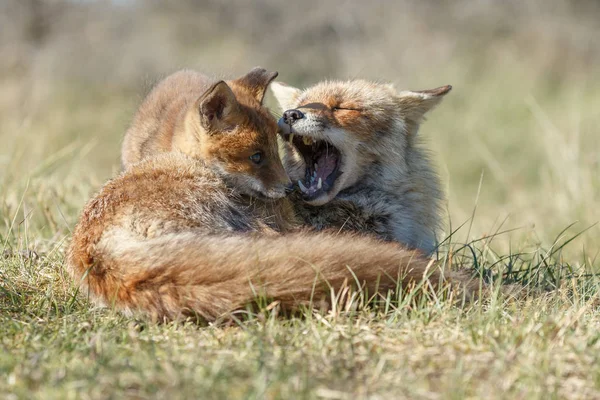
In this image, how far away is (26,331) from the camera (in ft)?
10.8

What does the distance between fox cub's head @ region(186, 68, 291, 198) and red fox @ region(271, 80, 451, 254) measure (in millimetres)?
287

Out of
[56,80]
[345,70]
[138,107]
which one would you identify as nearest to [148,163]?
[138,107]

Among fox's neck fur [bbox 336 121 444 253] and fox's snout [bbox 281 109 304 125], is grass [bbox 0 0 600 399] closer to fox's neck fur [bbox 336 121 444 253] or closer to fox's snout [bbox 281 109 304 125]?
fox's neck fur [bbox 336 121 444 253]

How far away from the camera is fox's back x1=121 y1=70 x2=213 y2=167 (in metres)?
5.52

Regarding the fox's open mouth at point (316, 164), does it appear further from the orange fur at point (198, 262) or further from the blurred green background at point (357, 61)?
the blurred green background at point (357, 61)

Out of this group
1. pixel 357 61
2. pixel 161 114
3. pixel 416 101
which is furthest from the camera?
pixel 357 61

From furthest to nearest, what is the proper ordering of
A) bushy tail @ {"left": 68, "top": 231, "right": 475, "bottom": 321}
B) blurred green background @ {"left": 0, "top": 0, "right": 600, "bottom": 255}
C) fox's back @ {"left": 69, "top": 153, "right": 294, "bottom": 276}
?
blurred green background @ {"left": 0, "top": 0, "right": 600, "bottom": 255}
fox's back @ {"left": 69, "top": 153, "right": 294, "bottom": 276}
bushy tail @ {"left": 68, "top": 231, "right": 475, "bottom": 321}

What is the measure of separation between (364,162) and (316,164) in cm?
37

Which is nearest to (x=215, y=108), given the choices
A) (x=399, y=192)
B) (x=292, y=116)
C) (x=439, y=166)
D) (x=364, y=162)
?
(x=292, y=116)

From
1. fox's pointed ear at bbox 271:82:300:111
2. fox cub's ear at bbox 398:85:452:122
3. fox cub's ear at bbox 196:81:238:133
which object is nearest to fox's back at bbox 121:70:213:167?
fox cub's ear at bbox 196:81:238:133

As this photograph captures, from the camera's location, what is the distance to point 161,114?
623 cm

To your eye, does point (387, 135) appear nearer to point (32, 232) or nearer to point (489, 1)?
point (32, 232)

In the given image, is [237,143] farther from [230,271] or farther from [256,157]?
[230,271]

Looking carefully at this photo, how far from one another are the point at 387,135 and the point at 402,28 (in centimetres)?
1485
